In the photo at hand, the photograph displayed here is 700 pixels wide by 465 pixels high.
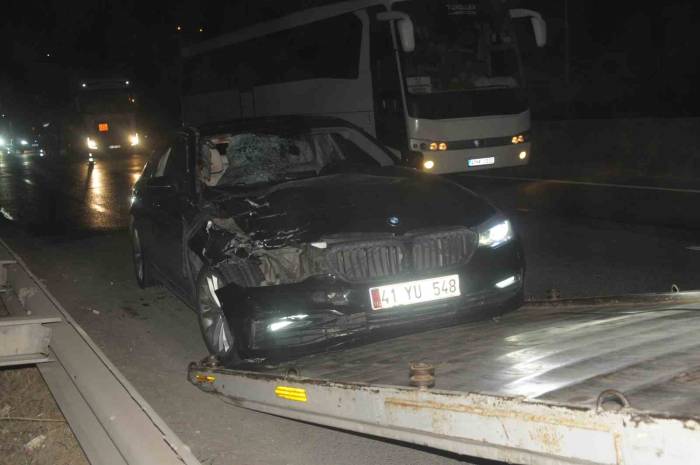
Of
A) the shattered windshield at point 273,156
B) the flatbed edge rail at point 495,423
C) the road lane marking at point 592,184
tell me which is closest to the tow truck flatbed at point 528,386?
the flatbed edge rail at point 495,423

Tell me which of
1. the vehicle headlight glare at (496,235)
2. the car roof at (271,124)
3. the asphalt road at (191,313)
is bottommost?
the asphalt road at (191,313)

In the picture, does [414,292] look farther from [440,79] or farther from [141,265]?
[440,79]

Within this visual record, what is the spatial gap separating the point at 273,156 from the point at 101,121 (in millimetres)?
28084

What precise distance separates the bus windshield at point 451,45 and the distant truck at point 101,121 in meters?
20.2

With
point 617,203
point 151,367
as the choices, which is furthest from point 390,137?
point 151,367

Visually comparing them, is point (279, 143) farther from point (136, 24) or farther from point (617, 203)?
point (136, 24)

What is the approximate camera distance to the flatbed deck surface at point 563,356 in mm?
2871

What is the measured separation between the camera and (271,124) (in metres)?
7.20

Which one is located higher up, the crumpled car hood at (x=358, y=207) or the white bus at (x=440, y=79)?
the white bus at (x=440, y=79)

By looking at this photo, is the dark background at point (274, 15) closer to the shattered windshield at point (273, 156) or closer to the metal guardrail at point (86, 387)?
the shattered windshield at point (273, 156)

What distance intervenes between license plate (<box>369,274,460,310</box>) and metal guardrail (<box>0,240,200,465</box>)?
164 cm

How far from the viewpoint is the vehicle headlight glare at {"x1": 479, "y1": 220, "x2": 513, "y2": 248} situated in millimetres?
5484

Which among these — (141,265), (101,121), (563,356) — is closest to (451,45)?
(141,265)

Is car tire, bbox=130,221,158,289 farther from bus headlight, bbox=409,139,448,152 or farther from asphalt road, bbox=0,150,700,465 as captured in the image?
bus headlight, bbox=409,139,448,152
